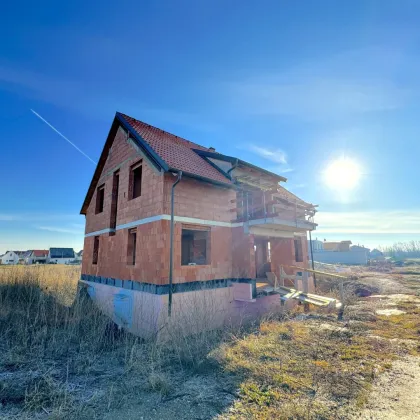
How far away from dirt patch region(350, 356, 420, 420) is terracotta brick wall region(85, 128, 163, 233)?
743 centimetres

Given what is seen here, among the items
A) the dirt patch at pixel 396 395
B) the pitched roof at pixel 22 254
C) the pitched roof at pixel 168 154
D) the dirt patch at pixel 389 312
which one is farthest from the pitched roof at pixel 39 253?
the dirt patch at pixel 396 395

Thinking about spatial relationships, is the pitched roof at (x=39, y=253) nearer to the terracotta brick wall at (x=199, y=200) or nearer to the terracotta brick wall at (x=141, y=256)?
the terracotta brick wall at (x=141, y=256)

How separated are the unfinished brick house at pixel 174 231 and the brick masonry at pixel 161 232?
1.6 inches

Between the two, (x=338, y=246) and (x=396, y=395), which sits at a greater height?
(x=338, y=246)

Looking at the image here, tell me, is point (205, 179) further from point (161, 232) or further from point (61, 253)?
point (61, 253)

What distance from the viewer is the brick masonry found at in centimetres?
900

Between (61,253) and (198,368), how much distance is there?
2877 inches

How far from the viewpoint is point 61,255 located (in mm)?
65938

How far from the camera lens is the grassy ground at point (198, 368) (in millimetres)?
4195

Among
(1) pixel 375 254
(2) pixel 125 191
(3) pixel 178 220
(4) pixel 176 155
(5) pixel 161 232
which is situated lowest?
(1) pixel 375 254

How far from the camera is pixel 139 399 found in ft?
14.8

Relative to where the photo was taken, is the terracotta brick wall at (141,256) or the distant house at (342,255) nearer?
the terracotta brick wall at (141,256)

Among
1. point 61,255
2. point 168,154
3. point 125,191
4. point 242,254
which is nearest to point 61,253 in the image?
point 61,255

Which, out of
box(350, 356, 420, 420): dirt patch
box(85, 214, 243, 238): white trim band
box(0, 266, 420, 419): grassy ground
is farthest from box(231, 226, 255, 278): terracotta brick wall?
box(350, 356, 420, 420): dirt patch
